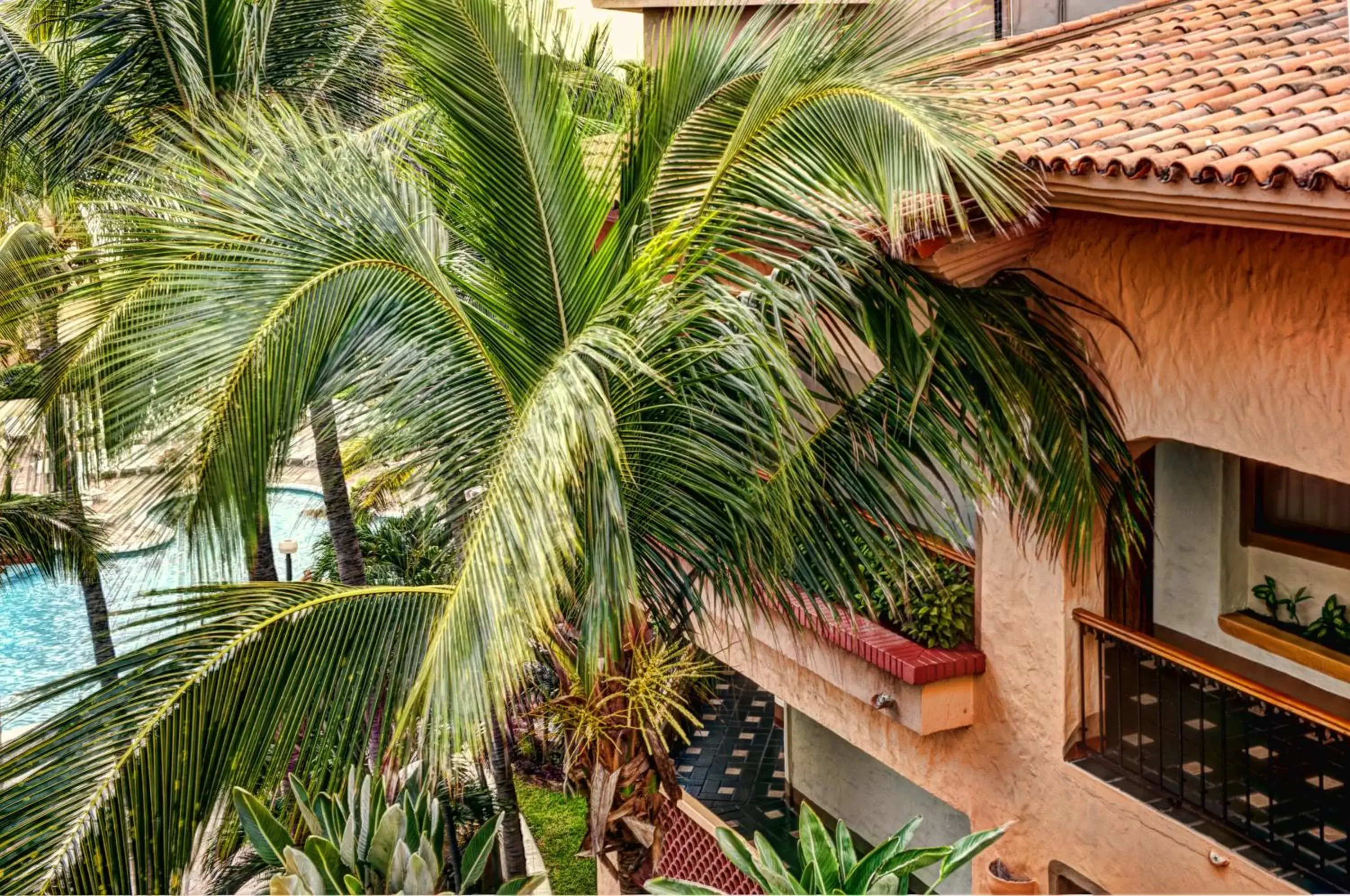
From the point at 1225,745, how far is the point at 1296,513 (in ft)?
9.86

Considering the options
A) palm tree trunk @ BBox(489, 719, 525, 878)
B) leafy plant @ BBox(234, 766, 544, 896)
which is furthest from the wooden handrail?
palm tree trunk @ BBox(489, 719, 525, 878)

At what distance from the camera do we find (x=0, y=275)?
10781 mm

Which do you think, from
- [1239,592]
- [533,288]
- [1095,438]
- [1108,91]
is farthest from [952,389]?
[1239,592]

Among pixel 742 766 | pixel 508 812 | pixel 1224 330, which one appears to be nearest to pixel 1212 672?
pixel 1224 330

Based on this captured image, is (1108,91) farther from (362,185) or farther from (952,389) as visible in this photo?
(362,185)

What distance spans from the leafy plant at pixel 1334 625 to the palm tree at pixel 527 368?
2.95 metres

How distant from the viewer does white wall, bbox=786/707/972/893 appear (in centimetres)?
1112

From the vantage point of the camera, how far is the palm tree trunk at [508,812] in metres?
8.84

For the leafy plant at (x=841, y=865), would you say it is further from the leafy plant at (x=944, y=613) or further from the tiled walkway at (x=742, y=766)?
→ the tiled walkway at (x=742, y=766)

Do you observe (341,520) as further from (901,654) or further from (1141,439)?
(1141,439)

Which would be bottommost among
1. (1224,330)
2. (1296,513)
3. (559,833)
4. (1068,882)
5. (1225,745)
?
(559,833)

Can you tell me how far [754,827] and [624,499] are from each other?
890cm

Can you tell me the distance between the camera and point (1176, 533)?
9.14 meters

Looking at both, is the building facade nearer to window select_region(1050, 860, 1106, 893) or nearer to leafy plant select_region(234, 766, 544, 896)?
window select_region(1050, 860, 1106, 893)
